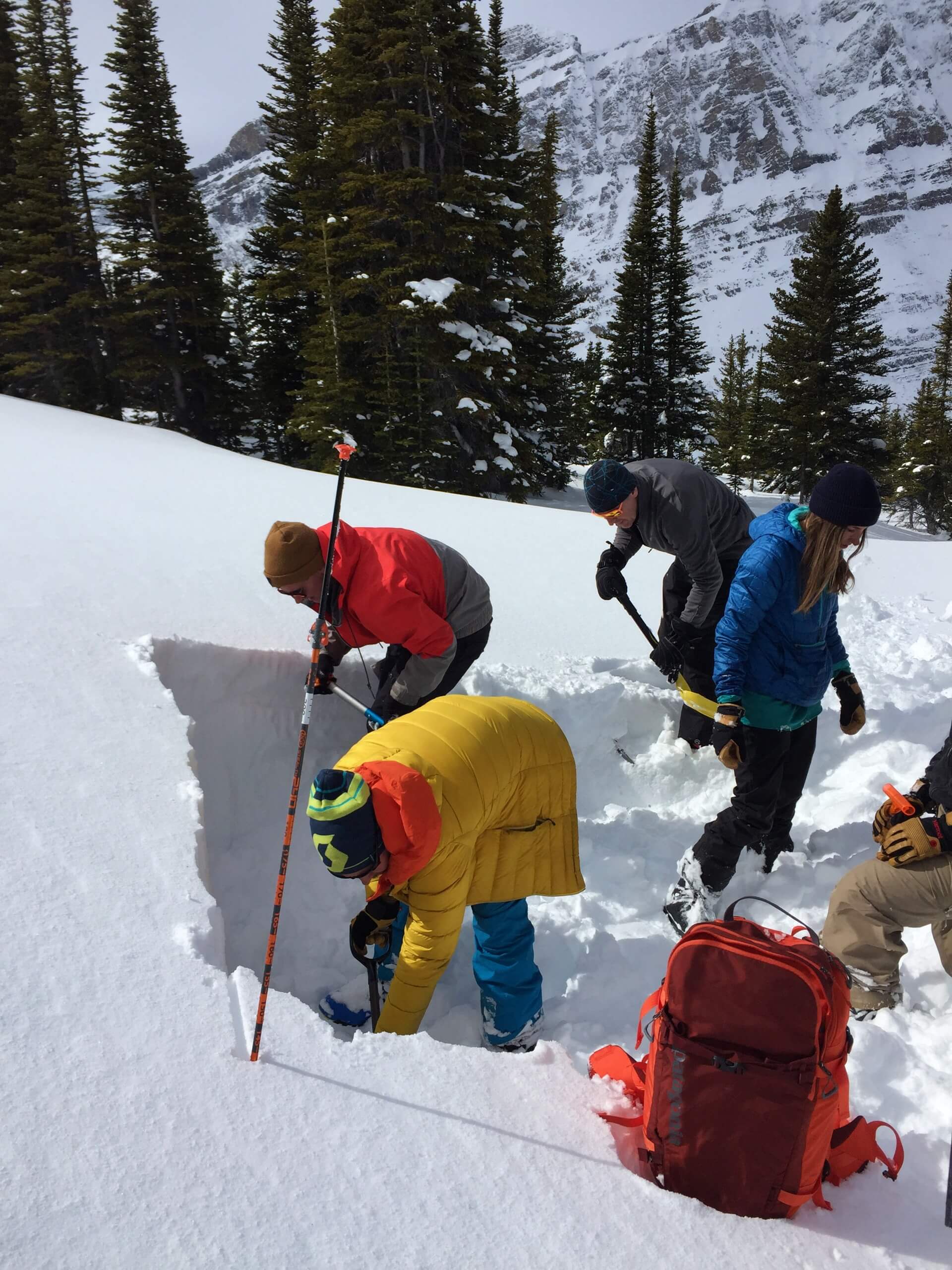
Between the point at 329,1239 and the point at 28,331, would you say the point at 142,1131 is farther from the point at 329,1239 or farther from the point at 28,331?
the point at 28,331

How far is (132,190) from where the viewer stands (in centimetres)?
2130

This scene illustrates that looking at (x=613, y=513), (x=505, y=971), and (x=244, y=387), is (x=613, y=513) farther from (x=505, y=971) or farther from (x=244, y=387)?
(x=244, y=387)

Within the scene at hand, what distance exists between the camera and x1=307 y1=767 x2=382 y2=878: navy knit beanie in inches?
84.5

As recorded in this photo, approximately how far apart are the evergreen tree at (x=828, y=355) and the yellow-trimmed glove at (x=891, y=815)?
27.2 meters

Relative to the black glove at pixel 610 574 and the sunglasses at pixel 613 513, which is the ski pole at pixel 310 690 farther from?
the black glove at pixel 610 574

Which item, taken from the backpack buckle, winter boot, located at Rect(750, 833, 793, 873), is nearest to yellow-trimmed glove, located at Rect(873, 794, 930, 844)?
winter boot, located at Rect(750, 833, 793, 873)

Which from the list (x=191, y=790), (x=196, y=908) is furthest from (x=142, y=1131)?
(x=191, y=790)

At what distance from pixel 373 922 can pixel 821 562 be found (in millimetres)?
2218

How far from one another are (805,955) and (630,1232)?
0.78m

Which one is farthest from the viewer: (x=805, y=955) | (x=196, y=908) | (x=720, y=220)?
(x=720, y=220)

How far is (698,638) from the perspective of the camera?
13.8 feet

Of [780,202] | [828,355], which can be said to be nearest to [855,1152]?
[828,355]

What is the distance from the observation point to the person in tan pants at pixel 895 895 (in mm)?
2602

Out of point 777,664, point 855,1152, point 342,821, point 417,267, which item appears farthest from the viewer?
point 417,267
